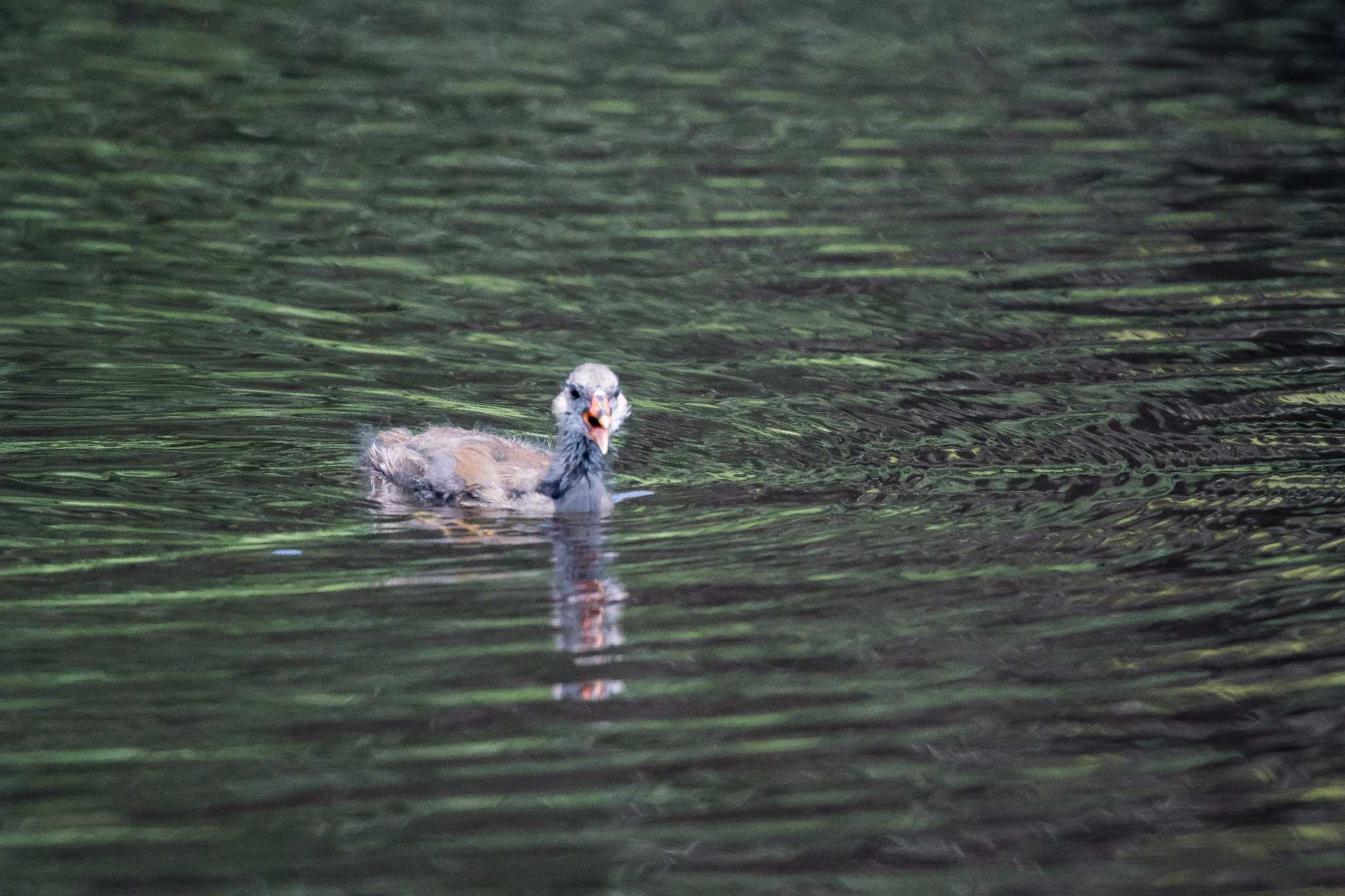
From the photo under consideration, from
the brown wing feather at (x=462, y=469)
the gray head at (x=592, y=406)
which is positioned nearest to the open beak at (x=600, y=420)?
the gray head at (x=592, y=406)

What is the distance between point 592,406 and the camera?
10.2 m

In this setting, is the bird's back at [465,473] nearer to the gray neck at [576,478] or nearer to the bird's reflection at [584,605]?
the gray neck at [576,478]

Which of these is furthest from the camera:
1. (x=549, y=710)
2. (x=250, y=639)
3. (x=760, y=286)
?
(x=760, y=286)

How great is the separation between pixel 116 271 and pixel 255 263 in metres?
0.97

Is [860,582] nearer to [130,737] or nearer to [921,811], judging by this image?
[921,811]

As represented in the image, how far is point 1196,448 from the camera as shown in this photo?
1130 centimetres

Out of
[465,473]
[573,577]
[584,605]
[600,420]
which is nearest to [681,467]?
[600,420]

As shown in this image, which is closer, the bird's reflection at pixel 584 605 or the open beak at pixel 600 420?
the bird's reflection at pixel 584 605

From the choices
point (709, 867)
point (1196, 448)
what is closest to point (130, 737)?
point (709, 867)

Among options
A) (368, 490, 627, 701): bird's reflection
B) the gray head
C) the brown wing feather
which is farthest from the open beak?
the brown wing feather

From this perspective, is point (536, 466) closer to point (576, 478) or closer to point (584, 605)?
point (576, 478)

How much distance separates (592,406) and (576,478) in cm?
42

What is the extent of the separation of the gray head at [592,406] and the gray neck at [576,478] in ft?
0.18

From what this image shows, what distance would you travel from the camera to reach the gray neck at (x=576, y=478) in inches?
403
